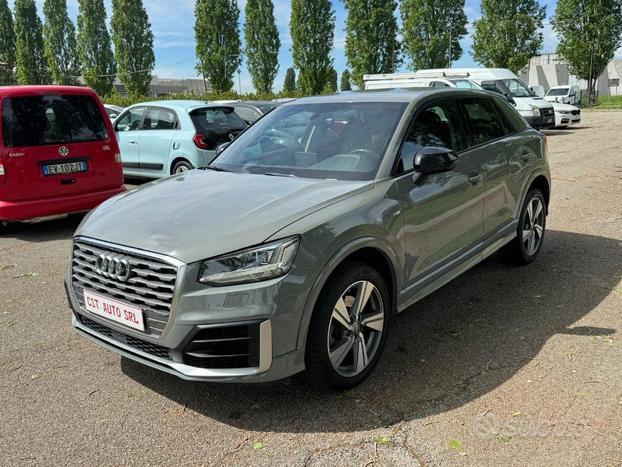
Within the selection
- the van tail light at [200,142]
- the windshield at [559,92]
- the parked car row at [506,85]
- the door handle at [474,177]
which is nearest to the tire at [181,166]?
the van tail light at [200,142]

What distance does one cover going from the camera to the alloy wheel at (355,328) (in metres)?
3.10

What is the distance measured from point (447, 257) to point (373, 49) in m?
42.0

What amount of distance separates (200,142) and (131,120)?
6.96ft

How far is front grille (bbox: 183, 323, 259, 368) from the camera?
2.70 m

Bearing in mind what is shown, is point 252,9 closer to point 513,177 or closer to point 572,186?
point 572,186

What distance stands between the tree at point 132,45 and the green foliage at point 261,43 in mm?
8934

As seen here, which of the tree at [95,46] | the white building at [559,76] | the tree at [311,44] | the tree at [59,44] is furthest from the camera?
the white building at [559,76]

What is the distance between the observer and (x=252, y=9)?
166ft

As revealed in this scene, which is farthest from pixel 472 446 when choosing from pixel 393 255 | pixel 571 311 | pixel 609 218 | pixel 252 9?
pixel 252 9

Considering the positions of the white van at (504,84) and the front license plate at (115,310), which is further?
the white van at (504,84)

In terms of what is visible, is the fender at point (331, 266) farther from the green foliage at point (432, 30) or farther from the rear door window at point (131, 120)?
the green foliage at point (432, 30)

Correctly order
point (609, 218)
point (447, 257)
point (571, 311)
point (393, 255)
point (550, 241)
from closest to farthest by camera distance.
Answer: point (393, 255), point (447, 257), point (571, 311), point (550, 241), point (609, 218)

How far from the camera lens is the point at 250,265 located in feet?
9.00

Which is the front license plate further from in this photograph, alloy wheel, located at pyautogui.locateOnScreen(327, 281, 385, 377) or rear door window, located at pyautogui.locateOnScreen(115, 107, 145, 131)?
rear door window, located at pyautogui.locateOnScreen(115, 107, 145, 131)
